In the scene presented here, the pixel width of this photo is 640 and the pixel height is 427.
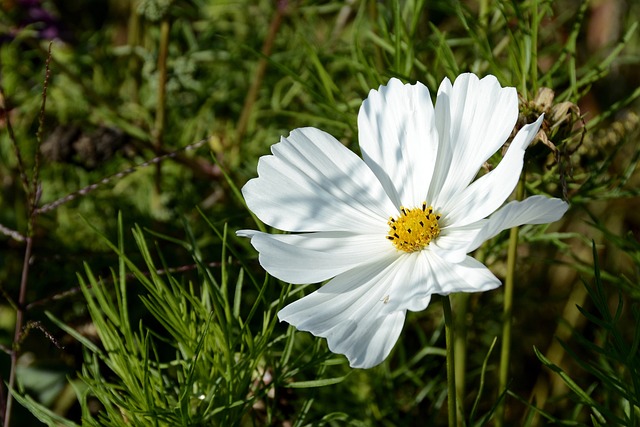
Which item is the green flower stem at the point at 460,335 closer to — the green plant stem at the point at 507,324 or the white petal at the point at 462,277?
the green plant stem at the point at 507,324

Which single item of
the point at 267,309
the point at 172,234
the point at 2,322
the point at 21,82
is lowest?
the point at 2,322

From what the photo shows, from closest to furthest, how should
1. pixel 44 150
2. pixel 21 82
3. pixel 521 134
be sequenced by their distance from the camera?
pixel 521 134, pixel 44 150, pixel 21 82

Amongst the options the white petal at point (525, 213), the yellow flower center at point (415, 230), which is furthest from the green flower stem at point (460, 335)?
the white petal at point (525, 213)

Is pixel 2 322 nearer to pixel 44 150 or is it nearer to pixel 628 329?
pixel 44 150

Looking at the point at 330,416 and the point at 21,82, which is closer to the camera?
the point at 330,416

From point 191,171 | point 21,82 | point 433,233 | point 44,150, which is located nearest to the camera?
point 433,233

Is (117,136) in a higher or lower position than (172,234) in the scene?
higher

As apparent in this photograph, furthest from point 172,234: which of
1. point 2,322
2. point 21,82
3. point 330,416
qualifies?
point 330,416
